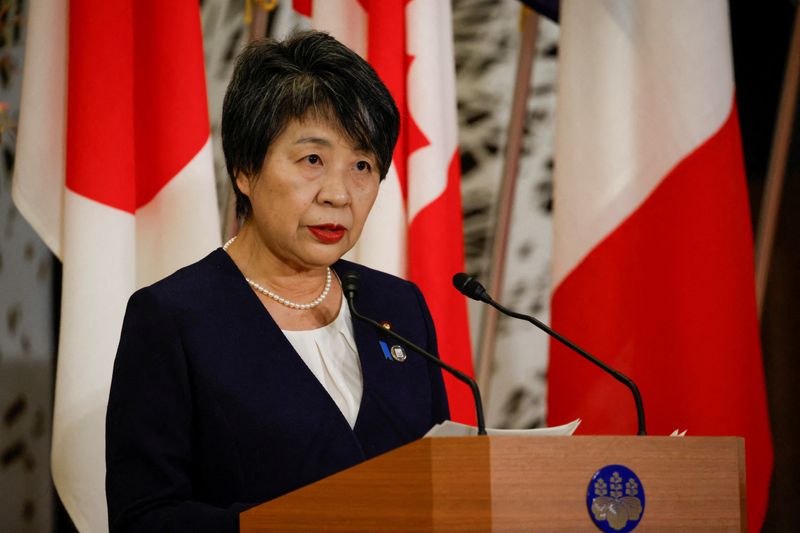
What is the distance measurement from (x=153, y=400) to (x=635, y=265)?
1850mm

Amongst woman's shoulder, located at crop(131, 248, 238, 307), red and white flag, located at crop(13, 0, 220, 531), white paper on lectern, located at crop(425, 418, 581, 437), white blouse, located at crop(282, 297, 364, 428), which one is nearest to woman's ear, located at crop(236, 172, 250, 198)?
woman's shoulder, located at crop(131, 248, 238, 307)

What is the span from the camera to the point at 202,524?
61.3 inches

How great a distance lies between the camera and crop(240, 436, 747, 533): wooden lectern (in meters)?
1.25

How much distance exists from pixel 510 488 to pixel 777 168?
2.88 meters

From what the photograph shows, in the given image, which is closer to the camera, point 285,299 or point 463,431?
point 463,431

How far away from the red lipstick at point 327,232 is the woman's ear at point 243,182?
0.57 ft

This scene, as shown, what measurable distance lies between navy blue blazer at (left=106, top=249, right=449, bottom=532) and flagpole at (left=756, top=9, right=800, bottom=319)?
2.35 m

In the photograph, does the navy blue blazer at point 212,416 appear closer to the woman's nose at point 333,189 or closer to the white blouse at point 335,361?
the white blouse at point 335,361

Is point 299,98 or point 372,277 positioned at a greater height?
point 299,98

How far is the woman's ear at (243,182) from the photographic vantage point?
199 centimetres

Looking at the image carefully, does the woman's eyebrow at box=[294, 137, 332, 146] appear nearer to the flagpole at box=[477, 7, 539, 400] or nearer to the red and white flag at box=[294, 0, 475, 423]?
the red and white flag at box=[294, 0, 475, 423]

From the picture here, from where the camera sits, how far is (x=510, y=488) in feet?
4.16

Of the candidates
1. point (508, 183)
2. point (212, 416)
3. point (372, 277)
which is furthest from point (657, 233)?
point (212, 416)

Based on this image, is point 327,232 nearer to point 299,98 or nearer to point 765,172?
point 299,98
